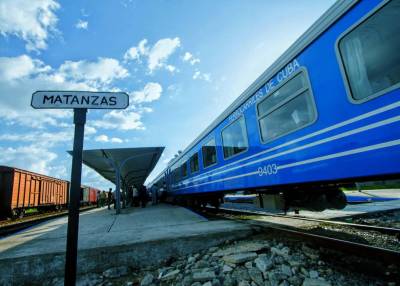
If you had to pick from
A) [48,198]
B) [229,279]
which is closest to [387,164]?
[229,279]

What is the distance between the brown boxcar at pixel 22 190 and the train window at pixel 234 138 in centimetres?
1254

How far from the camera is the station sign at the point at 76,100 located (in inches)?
98.2

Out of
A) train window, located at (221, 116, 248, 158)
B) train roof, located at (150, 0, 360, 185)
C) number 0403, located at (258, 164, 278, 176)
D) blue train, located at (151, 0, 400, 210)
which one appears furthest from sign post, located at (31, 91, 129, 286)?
train window, located at (221, 116, 248, 158)

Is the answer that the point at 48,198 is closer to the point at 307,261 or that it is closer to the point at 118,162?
the point at 118,162

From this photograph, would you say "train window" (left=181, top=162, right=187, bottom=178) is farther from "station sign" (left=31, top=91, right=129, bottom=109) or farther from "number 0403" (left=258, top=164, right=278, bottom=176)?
"station sign" (left=31, top=91, right=129, bottom=109)

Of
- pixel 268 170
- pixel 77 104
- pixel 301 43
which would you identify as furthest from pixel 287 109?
pixel 77 104

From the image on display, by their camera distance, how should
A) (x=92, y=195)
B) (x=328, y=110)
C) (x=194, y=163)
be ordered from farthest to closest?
(x=92, y=195) → (x=194, y=163) → (x=328, y=110)

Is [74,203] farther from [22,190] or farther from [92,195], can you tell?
[92,195]

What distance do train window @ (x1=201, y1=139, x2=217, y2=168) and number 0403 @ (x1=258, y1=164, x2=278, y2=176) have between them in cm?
246

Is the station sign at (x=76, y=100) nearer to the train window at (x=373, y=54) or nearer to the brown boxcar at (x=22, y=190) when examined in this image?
the train window at (x=373, y=54)

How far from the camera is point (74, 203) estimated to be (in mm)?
2283

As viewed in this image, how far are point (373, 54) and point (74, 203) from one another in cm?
352

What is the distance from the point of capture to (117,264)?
→ 142 inches

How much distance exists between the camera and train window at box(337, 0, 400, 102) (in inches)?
107
